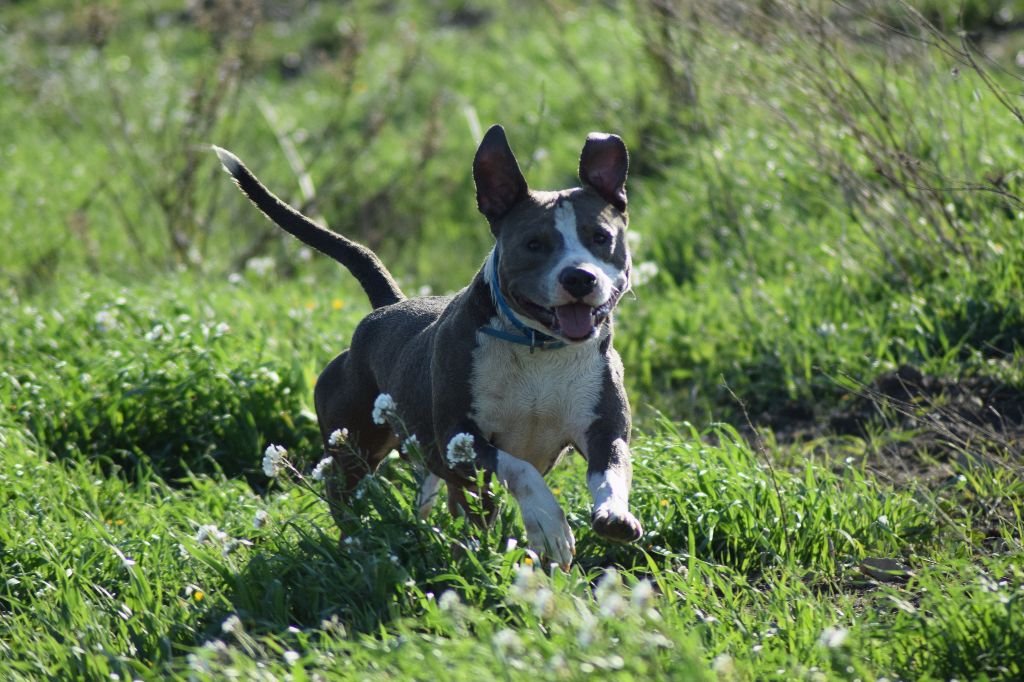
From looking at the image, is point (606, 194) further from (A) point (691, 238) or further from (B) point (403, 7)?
(B) point (403, 7)

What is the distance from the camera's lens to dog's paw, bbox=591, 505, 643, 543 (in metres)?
3.44

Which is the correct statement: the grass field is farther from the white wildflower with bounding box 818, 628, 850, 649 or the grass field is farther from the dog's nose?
the dog's nose

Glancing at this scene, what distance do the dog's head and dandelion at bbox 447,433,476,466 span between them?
43 centimetres

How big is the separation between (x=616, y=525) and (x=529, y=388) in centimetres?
66

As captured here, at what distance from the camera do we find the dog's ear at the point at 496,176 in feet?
13.4

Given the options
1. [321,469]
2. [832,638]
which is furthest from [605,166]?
[832,638]

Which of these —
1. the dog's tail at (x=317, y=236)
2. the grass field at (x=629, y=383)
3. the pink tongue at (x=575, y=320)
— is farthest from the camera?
the dog's tail at (x=317, y=236)

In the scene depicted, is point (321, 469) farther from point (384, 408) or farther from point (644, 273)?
point (644, 273)

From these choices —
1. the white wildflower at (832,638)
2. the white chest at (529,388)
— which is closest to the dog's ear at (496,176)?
the white chest at (529,388)

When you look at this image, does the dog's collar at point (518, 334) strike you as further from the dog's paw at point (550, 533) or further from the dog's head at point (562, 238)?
the dog's paw at point (550, 533)

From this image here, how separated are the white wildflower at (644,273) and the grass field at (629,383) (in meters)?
0.03

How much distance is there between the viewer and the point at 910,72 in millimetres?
5953

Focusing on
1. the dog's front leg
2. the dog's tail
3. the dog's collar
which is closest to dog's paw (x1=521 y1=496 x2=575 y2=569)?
the dog's front leg

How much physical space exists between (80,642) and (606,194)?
2067 mm
